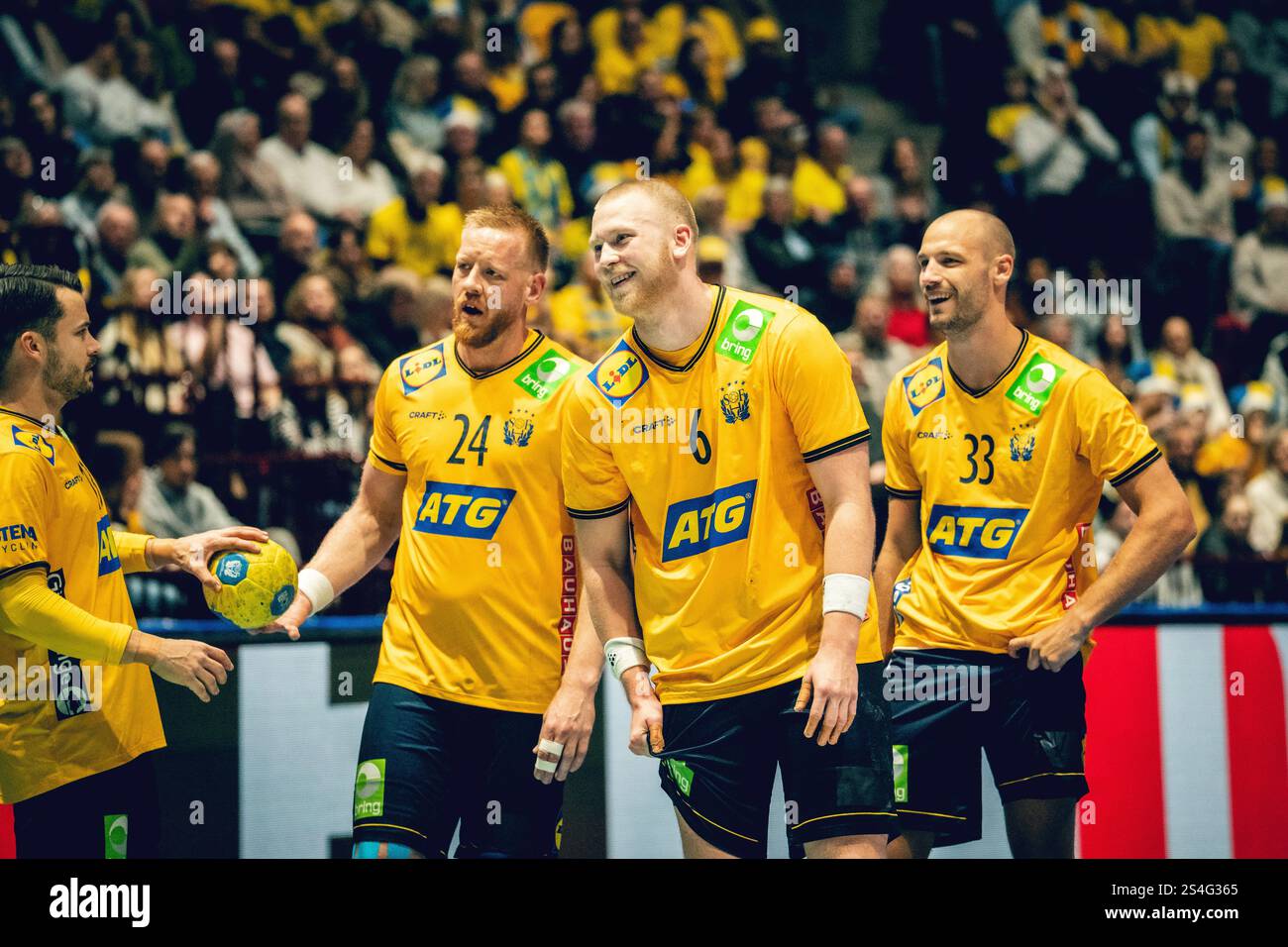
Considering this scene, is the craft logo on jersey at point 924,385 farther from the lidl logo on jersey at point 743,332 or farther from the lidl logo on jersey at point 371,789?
the lidl logo on jersey at point 371,789

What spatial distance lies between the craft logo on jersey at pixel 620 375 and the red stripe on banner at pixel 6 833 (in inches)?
115

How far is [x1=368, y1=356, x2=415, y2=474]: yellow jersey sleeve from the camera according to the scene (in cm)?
509

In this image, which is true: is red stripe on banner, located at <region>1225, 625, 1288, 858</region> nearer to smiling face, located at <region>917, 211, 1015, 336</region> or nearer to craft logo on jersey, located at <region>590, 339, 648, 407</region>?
smiling face, located at <region>917, 211, 1015, 336</region>

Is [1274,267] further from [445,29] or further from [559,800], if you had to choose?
[559,800]

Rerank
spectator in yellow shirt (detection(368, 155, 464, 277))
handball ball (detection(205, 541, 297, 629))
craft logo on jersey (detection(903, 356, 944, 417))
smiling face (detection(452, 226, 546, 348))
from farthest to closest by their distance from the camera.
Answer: spectator in yellow shirt (detection(368, 155, 464, 277)) → craft logo on jersey (detection(903, 356, 944, 417)) → smiling face (detection(452, 226, 546, 348)) → handball ball (detection(205, 541, 297, 629))

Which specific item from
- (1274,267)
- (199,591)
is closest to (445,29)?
(199,591)

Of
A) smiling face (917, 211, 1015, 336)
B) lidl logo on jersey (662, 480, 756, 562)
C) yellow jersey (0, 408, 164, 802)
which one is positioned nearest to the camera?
lidl logo on jersey (662, 480, 756, 562)

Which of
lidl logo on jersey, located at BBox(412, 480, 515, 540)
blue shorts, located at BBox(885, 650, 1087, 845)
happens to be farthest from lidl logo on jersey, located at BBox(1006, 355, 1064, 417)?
lidl logo on jersey, located at BBox(412, 480, 515, 540)

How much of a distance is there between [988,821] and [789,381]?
290 centimetres

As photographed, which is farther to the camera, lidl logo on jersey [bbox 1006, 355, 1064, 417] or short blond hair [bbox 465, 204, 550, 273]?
lidl logo on jersey [bbox 1006, 355, 1064, 417]

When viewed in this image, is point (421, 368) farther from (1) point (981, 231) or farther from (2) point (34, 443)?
(1) point (981, 231)

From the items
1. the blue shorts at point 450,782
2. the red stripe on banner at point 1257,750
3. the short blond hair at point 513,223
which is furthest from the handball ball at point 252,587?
the red stripe on banner at point 1257,750

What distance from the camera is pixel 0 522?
449 centimetres

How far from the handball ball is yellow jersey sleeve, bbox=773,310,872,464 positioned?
69.4 inches
